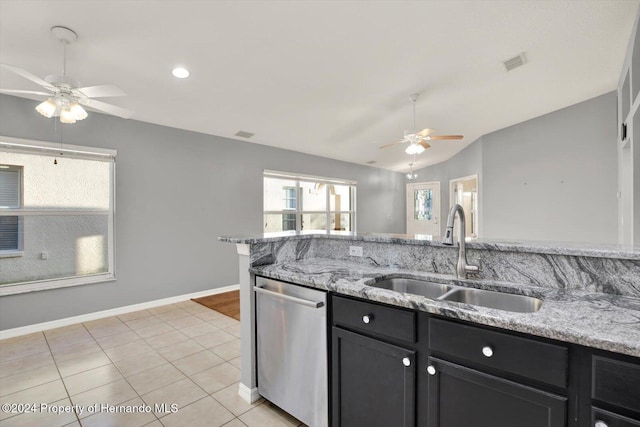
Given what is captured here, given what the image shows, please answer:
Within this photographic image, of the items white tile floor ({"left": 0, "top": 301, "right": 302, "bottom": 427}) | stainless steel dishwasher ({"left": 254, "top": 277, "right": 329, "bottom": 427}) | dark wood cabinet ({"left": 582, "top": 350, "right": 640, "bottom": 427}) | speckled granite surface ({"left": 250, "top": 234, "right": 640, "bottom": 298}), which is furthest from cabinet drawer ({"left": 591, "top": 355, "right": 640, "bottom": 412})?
white tile floor ({"left": 0, "top": 301, "right": 302, "bottom": 427})

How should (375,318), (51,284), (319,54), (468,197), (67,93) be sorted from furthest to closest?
(468,197), (51,284), (319,54), (67,93), (375,318)

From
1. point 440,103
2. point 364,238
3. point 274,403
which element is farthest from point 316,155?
point 274,403

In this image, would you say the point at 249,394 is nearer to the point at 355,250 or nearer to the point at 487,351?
Result: the point at 355,250

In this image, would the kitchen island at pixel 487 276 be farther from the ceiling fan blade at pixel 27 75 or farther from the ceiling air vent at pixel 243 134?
the ceiling air vent at pixel 243 134

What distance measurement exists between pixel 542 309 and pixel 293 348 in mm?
1263

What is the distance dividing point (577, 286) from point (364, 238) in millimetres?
1163

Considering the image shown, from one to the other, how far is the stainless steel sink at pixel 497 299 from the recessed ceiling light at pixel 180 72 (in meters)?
3.05

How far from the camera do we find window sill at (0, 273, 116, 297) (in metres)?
3.19

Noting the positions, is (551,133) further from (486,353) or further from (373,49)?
(486,353)

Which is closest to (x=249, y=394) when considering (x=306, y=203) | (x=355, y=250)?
(x=355, y=250)

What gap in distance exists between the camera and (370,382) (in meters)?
1.45

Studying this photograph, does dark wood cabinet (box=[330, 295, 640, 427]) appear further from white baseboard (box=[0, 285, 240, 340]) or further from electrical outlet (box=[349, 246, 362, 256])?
white baseboard (box=[0, 285, 240, 340])

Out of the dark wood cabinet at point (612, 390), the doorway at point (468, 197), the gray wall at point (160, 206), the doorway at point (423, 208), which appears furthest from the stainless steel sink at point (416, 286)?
the doorway at point (423, 208)

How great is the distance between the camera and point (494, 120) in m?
5.17
